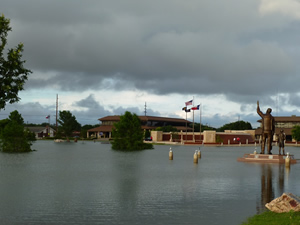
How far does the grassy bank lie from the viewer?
1417 centimetres

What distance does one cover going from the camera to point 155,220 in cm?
1608

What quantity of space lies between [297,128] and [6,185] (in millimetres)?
117363

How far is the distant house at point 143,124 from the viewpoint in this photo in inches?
6196

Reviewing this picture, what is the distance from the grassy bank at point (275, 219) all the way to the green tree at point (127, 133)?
63.0 m

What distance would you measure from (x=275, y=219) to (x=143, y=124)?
14587 cm

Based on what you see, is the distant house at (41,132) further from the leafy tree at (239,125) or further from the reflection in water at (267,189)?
the reflection in water at (267,189)

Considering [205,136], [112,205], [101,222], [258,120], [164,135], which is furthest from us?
[258,120]

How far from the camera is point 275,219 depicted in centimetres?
1495

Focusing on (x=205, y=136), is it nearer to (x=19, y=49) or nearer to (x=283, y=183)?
(x=283, y=183)

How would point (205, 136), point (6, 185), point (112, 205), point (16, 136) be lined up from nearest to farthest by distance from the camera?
point (112, 205)
point (6, 185)
point (16, 136)
point (205, 136)

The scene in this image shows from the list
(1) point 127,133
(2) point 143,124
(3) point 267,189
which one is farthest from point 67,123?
(3) point 267,189

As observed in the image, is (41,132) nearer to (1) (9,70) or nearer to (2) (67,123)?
(2) (67,123)

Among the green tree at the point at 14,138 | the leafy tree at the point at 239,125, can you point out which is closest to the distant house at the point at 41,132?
the leafy tree at the point at 239,125

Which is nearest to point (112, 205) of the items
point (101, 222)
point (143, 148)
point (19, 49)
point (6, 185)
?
point (101, 222)
